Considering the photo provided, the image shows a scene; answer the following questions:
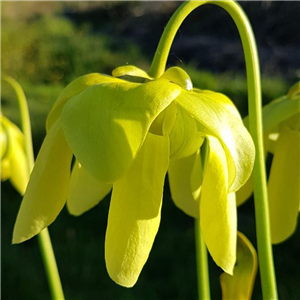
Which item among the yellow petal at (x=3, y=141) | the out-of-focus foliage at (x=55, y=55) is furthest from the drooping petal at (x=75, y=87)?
the out-of-focus foliage at (x=55, y=55)

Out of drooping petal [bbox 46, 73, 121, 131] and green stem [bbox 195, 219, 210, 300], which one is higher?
drooping petal [bbox 46, 73, 121, 131]

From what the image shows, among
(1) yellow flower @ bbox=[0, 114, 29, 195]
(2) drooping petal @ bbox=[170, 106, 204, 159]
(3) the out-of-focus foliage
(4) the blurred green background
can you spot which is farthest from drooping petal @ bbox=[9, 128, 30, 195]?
(3) the out-of-focus foliage

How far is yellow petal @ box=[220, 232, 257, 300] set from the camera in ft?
2.46

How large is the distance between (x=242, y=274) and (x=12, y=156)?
65 centimetres

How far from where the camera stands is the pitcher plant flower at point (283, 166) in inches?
28.9

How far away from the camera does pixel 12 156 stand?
1252 millimetres

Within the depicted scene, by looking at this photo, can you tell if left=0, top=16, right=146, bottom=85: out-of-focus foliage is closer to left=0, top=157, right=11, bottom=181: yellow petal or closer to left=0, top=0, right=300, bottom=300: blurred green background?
left=0, top=0, right=300, bottom=300: blurred green background

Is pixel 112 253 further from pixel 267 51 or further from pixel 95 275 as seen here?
pixel 267 51

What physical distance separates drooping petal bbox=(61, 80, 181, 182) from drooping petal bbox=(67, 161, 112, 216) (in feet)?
0.51

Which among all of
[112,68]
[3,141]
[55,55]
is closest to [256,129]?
[3,141]

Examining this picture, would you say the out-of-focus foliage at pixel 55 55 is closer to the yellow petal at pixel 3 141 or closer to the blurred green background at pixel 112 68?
the blurred green background at pixel 112 68

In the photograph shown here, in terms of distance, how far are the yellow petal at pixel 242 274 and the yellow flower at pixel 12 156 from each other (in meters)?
0.58

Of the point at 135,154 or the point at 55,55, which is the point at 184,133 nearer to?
the point at 135,154

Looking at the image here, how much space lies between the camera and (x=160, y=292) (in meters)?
2.23
